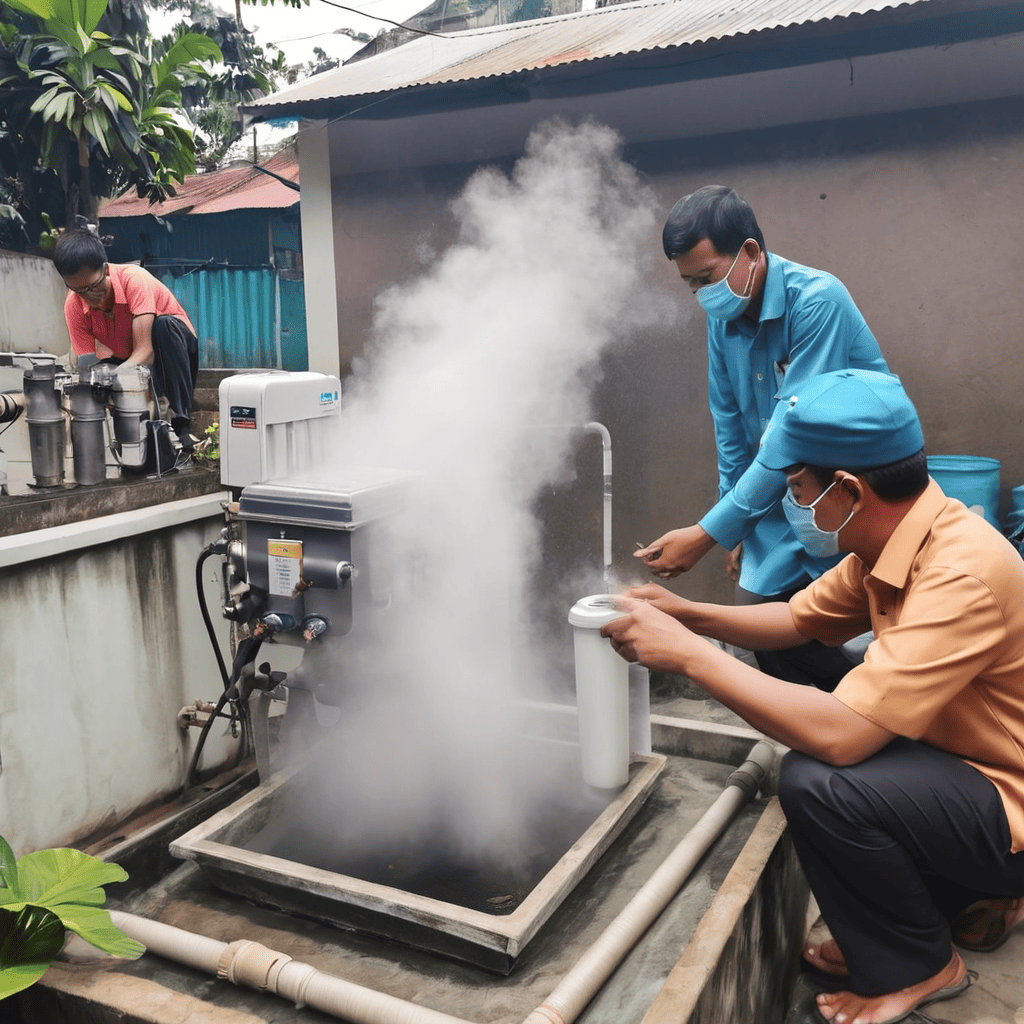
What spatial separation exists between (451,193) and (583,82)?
3.81 feet

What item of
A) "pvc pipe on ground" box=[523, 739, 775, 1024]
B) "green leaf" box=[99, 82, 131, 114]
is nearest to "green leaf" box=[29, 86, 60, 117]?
"green leaf" box=[99, 82, 131, 114]

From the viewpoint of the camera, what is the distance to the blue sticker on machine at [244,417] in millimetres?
3566

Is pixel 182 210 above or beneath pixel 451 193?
above

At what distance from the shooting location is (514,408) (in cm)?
516

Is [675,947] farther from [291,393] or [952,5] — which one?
[952,5]

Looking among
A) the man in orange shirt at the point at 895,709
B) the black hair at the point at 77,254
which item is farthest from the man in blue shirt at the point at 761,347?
the black hair at the point at 77,254

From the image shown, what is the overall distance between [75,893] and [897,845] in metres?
2.54

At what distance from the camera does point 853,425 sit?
2.24 meters

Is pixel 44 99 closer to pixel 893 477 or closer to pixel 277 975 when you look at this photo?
pixel 277 975

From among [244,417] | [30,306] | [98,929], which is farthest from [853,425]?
[30,306]

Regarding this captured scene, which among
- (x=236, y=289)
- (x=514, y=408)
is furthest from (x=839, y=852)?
(x=236, y=289)

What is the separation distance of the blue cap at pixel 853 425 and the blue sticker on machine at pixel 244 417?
219 centimetres

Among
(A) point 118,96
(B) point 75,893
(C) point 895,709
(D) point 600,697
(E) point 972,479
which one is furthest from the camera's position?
(A) point 118,96

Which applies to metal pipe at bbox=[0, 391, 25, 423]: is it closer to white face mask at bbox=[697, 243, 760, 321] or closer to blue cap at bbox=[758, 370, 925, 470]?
white face mask at bbox=[697, 243, 760, 321]
